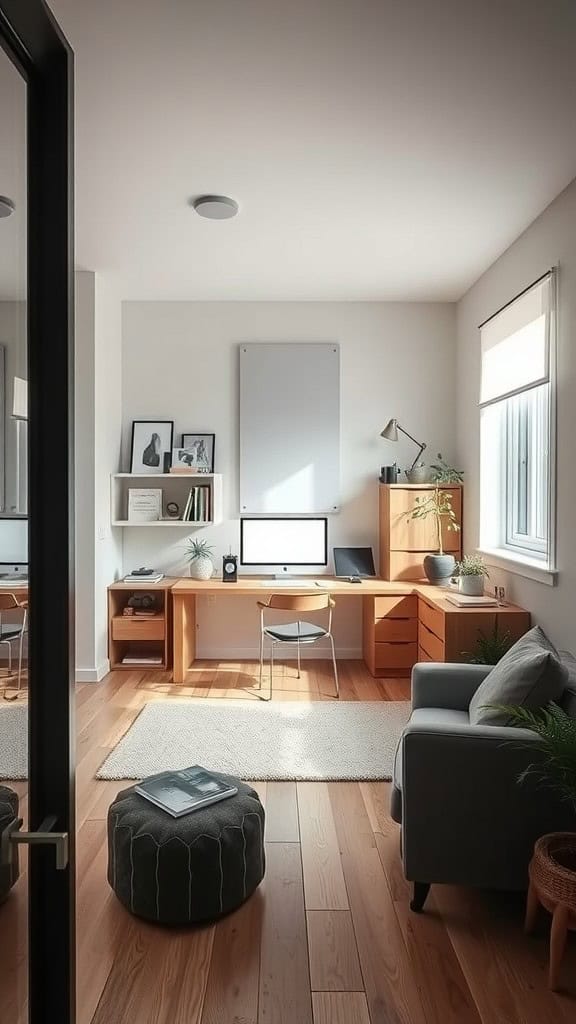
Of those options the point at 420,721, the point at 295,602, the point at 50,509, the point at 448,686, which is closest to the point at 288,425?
the point at 295,602

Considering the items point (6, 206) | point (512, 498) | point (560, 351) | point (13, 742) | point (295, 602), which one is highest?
point (560, 351)

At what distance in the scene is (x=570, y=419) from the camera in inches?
129

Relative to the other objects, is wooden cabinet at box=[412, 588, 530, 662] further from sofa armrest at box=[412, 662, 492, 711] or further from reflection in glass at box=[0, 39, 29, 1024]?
reflection in glass at box=[0, 39, 29, 1024]

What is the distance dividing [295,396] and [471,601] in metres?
2.19

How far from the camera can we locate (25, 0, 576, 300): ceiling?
7.27 feet

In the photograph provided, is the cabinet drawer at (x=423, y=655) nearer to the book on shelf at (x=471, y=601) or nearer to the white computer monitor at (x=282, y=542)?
the book on shelf at (x=471, y=601)

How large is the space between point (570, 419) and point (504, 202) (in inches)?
45.7

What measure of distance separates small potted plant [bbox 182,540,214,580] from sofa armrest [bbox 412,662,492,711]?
253 centimetres

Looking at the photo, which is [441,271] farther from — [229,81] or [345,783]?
[345,783]

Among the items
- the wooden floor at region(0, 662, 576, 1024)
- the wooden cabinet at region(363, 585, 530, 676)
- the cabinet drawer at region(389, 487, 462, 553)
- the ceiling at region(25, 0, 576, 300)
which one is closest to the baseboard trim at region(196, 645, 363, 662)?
the wooden cabinet at region(363, 585, 530, 676)

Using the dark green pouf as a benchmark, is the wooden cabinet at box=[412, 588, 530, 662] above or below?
below

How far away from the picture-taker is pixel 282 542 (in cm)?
552

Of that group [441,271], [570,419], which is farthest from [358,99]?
[441,271]

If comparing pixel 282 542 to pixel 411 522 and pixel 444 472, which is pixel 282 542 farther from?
pixel 444 472
